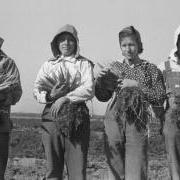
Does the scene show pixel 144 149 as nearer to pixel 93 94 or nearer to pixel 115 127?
pixel 115 127

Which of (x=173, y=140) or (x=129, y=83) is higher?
(x=129, y=83)

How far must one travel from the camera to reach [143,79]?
522 centimetres

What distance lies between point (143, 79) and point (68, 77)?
0.86 m

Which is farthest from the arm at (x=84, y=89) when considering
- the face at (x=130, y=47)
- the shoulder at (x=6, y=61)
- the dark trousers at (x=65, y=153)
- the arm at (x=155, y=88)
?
the shoulder at (x=6, y=61)

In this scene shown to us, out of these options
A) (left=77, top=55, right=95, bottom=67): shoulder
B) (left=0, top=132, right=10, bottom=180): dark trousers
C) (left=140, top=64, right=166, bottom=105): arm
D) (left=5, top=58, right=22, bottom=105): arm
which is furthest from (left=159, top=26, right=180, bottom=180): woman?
(left=0, top=132, right=10, bottom=180): dark trousers

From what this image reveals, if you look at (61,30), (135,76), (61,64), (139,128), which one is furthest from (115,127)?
(61,30)

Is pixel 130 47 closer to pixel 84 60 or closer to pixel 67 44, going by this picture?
pixel 84 60

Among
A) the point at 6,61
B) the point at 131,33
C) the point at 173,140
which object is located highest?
the point at 131,33

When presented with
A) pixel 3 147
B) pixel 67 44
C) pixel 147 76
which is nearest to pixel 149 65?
pixel 147 76

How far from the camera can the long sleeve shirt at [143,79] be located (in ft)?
17.0

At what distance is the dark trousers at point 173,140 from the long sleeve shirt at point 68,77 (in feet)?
3.08

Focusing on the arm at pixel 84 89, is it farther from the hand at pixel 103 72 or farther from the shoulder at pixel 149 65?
the shoulder at pixel 149 65

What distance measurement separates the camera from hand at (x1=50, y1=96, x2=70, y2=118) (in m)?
5.03

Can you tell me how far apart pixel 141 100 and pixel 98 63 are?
71cm
